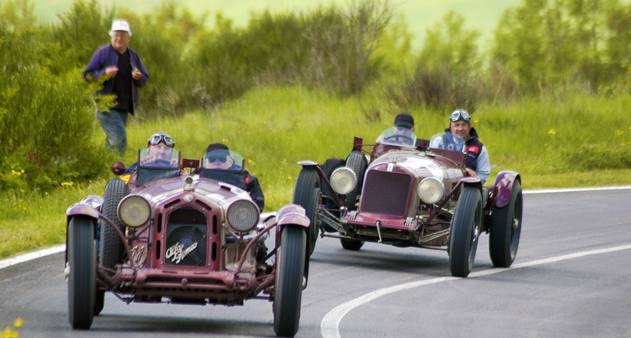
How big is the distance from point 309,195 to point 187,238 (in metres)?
4.76

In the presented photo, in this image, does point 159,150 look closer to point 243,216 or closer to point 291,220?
point 243,216

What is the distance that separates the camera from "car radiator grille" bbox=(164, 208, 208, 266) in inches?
443

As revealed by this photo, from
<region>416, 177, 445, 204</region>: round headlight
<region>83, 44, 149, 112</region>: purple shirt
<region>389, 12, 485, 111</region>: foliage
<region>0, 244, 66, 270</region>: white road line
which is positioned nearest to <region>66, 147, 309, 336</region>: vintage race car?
<region>0, 244, 66, 270</region>: white road line

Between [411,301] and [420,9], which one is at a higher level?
[420,9]

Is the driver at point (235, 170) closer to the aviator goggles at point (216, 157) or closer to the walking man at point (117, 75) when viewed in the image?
the aviator goggles at point (216, 157)

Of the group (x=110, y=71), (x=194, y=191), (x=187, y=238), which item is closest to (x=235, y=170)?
(x=194, y=191)

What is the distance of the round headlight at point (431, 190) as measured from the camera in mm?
15562

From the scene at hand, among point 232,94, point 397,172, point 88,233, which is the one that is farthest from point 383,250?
point 232,94

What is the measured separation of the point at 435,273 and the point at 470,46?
40.2m

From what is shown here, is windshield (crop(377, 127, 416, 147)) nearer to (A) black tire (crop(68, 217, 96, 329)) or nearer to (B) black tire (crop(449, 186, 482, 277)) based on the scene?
(B) black tire (crop(449, 186, 482, 277))

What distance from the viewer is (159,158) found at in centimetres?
1256

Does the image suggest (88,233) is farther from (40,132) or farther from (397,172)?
(40,132)

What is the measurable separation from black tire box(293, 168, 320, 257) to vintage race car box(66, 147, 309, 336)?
3.85 meters

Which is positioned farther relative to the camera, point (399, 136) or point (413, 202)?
point (399, 136)
